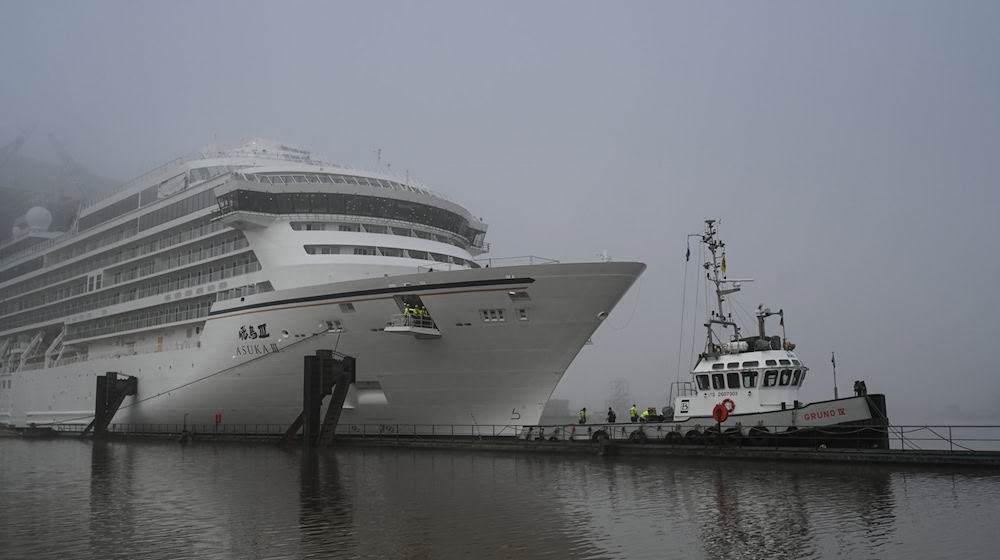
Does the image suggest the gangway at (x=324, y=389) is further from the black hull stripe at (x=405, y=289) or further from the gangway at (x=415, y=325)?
the gangway at (x=415, y=325)

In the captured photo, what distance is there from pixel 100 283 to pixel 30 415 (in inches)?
462

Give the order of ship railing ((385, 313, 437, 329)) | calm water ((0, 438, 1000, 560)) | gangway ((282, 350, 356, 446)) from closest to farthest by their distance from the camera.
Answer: calm water ((0, 438, 1000, 560)) → ship railing ((385, 313, 437, 329)) → gangway ((282, 350, 356, 446))

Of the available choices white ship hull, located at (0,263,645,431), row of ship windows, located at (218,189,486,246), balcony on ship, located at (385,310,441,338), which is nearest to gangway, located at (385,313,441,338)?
balcony on ship, located at (385,310,441,338)

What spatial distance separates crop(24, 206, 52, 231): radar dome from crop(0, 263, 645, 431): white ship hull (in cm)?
3044

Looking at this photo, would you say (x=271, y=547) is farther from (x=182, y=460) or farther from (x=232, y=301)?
(x=232, y=301)

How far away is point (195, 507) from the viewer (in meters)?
14.9

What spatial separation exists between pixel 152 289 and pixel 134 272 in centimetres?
313

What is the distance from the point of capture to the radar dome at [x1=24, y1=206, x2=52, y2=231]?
5506 centimetres

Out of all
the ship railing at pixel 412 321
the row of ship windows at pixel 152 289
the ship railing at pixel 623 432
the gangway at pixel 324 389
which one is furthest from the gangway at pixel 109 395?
the ship railing at pixel 412 321

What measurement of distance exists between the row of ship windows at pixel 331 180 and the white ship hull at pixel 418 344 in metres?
5.48

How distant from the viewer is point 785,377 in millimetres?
23828

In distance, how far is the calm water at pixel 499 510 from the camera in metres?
10.7

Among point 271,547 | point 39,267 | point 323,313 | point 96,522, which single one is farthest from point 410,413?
point 39,267

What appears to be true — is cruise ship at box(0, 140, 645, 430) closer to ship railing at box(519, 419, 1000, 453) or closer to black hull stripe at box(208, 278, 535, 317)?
black hull stripe at box(208, 278, 535, 317)
